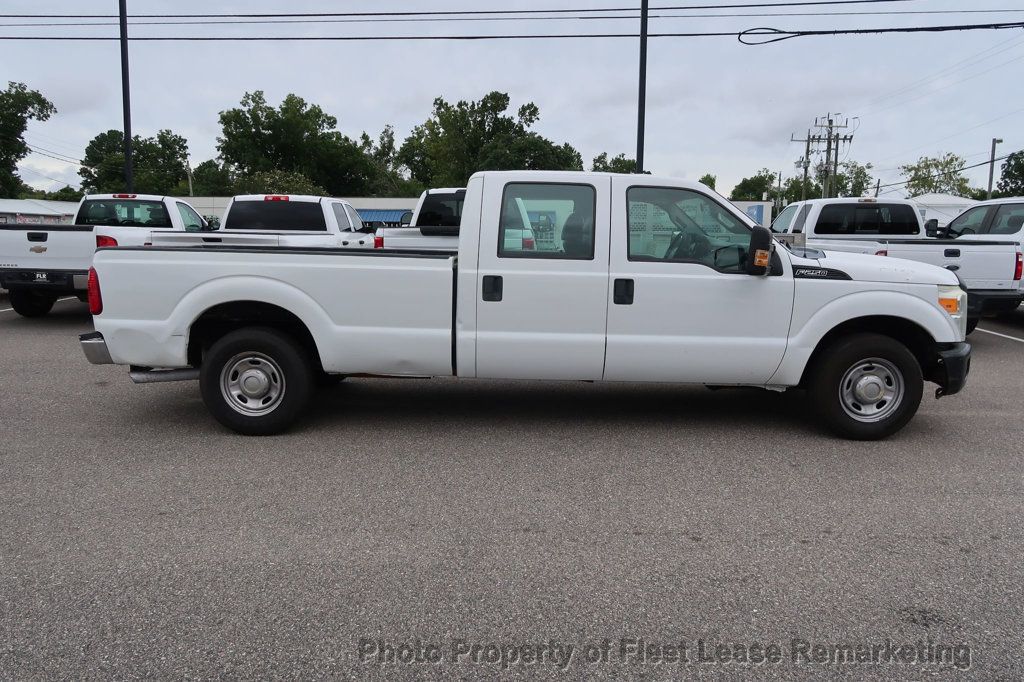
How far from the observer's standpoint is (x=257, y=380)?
19.2 ft

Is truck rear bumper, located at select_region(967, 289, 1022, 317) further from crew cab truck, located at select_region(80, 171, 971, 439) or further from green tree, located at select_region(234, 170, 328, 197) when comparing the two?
green tree, located at select_region(234, 170, 328, 197)

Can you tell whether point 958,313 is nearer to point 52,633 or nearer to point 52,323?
point 52,633

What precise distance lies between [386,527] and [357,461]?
1198mm

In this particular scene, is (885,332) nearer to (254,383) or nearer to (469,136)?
(254,383)

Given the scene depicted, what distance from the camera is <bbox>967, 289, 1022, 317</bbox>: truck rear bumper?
9992 millimetres

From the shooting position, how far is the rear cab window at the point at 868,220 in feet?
40.0

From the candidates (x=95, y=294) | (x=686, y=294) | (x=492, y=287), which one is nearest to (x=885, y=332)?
(x=686, y=294)

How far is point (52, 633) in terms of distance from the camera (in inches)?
124

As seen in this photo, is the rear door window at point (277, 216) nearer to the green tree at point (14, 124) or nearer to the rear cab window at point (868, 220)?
the rear cab window at point (868, 220)

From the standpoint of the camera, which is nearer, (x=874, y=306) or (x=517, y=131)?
(x=874, y=306)

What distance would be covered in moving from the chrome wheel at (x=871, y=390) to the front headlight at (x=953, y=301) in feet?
1.93

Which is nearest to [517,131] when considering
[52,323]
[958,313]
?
[52,323]

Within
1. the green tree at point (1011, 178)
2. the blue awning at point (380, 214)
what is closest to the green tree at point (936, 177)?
the green tree at point (1011, 178)

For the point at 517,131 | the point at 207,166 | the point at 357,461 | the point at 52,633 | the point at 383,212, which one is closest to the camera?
the point at 52,633
